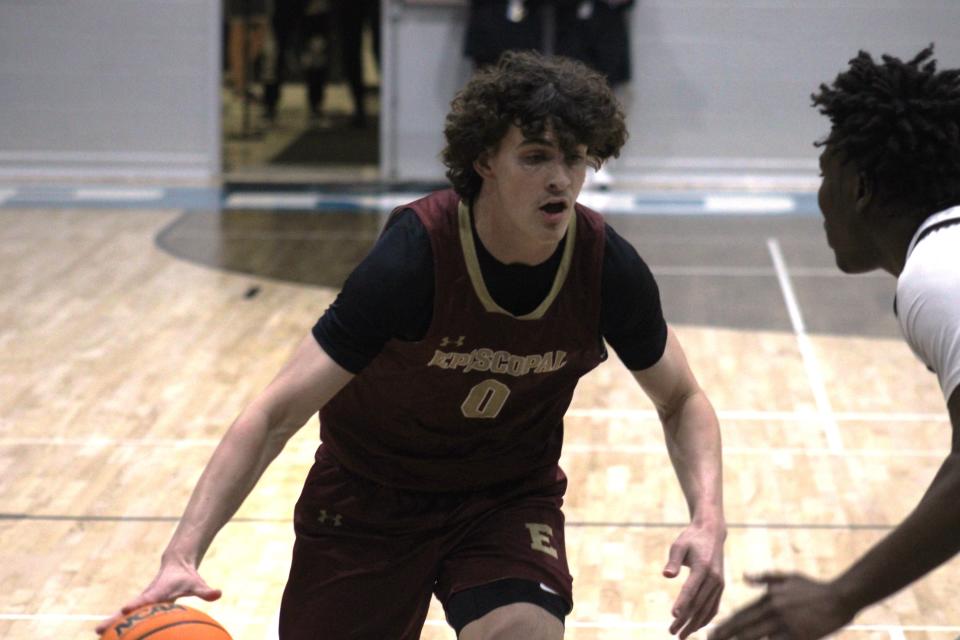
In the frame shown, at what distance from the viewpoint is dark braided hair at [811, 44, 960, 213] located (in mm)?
2670

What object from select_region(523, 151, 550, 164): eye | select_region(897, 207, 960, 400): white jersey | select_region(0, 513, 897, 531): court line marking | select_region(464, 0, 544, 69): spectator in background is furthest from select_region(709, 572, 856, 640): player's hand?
select_region(464, 0, 544, 69): spectator in background

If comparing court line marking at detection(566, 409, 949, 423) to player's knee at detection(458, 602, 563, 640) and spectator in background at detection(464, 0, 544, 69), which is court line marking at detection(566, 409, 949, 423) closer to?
player's knee at detection(458, 602, 563, 640)

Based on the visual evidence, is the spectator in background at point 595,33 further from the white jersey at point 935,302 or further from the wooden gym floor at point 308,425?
the white jersey at point 935,302

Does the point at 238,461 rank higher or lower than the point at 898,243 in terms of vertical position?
lower

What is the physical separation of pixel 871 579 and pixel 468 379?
101 centimetres

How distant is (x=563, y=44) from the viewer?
37.6 ft

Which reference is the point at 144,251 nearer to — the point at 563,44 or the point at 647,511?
the point at 563,44

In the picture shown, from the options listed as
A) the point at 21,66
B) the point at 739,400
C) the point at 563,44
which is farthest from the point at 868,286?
the point at 21,66

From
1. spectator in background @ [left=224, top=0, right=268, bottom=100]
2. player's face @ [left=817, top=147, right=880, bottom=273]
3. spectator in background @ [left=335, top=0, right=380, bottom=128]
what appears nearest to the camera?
player's face @ [left=817, top=147, right=880, bottom=273]

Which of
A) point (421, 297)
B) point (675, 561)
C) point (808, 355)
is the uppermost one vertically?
point (421, 297)

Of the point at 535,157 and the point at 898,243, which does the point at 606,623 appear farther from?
the point at 898,243

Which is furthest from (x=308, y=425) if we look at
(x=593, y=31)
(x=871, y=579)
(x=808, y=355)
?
(x=593, y=31)

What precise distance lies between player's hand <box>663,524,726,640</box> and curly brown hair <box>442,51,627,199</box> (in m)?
0.82

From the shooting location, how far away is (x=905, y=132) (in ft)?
8.73
